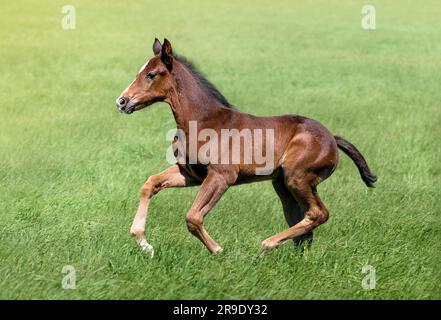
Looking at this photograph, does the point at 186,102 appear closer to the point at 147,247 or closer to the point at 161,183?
the point at 161,183

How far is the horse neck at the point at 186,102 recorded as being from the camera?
297 inches

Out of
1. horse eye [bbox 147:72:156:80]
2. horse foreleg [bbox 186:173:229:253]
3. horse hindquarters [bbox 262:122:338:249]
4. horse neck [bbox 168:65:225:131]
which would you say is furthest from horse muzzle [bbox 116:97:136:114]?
horse hindquarters [bbox 262:122:338:249]

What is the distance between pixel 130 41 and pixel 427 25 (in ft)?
38.1

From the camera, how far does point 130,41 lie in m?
24.5

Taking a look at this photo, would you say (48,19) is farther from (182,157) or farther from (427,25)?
(182,157)

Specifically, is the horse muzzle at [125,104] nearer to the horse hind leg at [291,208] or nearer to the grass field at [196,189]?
the grass field at [196,189]

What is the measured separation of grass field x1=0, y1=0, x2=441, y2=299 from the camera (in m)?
6.82

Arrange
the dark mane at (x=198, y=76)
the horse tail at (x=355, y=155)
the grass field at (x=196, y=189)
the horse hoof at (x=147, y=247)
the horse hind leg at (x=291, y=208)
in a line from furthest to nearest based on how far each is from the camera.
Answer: the horse tail at (x=355, y=155), the horse hind leg at (x=291, y=208), the dark mane at (x=198, y=76), the horse hoof at (x=147, y=247), the grass field at (x=196, y=189)

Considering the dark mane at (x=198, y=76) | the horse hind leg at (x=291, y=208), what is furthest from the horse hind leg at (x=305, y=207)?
the dark mane at (x=198, y=76)

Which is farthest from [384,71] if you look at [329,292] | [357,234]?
[329,292]

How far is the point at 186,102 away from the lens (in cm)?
757

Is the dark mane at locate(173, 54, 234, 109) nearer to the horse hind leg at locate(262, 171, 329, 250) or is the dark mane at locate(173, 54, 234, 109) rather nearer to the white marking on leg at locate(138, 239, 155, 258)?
the horse hind leg at locate(262, 171, 329, 250)

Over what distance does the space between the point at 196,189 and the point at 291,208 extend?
291 centimetres

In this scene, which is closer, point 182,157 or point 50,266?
point 50,266
